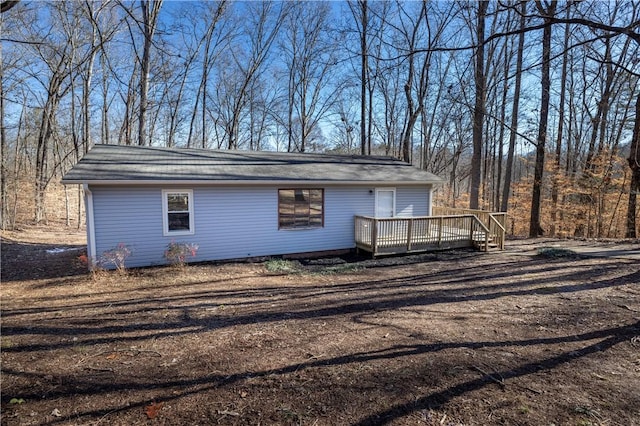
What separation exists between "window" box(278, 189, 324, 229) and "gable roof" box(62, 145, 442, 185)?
0.51 m

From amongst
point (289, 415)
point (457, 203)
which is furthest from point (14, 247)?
point (457, 203)

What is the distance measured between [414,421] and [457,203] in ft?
83.8

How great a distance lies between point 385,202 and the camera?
1138 centimetres

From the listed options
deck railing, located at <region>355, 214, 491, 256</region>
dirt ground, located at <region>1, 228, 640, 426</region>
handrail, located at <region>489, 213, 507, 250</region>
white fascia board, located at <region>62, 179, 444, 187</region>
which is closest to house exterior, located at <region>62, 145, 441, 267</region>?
white fascia board, located at <region>62, 179, 444, 187</region>

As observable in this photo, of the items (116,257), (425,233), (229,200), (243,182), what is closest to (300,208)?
(243,182)

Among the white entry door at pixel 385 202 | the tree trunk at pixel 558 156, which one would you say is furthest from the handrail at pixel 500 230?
the tree trunk at pixel 558 156

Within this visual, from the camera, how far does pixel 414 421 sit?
8.88 ft

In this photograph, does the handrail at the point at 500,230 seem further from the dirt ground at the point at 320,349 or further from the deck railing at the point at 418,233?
the dirt ground at the point at 320,349

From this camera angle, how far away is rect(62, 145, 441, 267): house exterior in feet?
26.3

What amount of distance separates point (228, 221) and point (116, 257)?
276 centimetres

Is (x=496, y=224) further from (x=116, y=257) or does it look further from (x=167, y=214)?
(x=116, y=257)

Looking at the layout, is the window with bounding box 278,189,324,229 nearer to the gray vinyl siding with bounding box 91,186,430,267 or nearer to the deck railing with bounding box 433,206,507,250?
the gray vinyl siding with bounding box 91,186,430,267

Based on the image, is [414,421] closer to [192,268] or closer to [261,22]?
[192,268]

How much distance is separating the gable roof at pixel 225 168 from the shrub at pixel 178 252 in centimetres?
158
